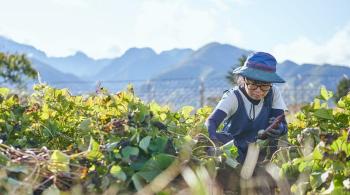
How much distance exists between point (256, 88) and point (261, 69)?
140mm

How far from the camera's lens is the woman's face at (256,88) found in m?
3.90

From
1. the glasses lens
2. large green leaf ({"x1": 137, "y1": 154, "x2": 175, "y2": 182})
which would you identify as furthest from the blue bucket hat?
large green leaf ({"x1": 137, "y1": 154, "x2": 175, "y2": 182})

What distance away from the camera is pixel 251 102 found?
13.1 ft

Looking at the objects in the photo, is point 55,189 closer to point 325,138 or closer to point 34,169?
point 34,169

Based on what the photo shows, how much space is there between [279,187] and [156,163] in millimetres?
538

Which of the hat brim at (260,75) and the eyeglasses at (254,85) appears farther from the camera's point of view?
the eyeglasses at (254,85)

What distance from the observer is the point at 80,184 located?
2.04 metres

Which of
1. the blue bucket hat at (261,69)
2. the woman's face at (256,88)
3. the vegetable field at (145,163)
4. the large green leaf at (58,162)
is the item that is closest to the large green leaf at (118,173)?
the vegetable field at (145,163)

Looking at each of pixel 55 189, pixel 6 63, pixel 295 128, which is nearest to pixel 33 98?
pixel 295 128

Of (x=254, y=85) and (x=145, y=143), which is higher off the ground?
(x=254, y=85)

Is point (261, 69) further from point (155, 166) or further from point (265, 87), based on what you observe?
point (155, 166)

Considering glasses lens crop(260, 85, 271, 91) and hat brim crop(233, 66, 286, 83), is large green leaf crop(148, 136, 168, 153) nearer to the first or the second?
hat brim crop(233, 66, 286, 83)

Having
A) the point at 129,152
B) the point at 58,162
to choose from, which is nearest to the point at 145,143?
the point at 129,152

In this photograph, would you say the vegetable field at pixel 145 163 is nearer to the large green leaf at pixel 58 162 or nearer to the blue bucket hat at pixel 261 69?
the large green leaf at pixel 58 162
